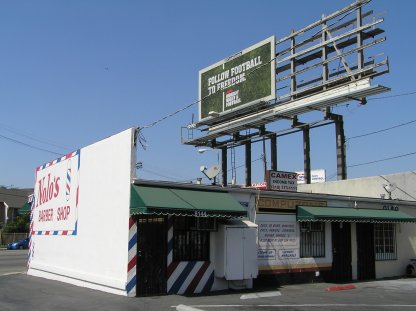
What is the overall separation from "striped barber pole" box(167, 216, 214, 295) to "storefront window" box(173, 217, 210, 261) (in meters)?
0.17

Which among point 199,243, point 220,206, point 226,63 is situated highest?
point 226,63

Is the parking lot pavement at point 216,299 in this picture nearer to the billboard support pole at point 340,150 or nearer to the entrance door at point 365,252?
the entrance door at point 365,252

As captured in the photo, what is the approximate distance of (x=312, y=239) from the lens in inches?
717

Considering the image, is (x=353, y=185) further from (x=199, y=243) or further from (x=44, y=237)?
(x=44, y=237)

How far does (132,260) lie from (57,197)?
6175 millimetres

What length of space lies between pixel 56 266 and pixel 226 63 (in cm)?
1731

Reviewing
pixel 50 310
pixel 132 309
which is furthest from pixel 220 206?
pixel 50 310

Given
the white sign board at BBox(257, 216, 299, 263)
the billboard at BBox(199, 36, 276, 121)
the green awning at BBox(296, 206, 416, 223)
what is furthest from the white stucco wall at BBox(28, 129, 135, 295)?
the billboard at BBox(199, 36, 276, 121)

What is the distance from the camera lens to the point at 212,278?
15094 mm

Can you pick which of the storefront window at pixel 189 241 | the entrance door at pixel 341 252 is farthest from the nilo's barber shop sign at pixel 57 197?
the entrance door at pixel 341 252

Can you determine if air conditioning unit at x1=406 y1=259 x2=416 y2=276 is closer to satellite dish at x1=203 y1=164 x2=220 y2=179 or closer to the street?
satellite dish at x1=203 y1=164 x2=220 y2=179

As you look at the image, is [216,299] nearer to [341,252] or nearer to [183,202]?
[183,202]

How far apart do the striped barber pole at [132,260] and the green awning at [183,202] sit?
1.56 feet

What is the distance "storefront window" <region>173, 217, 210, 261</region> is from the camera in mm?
14555
